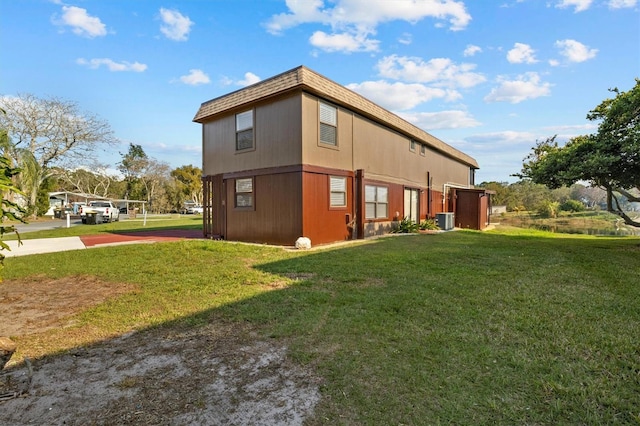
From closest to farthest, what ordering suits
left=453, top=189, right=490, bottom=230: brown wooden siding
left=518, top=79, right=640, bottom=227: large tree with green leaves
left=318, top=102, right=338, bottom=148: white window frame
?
left=518, top=79, right=640, bottom=227: large tree with green leaves → left=318, top=102, right=338, bottom=148: white window frame → left=453, top=189, right=490, bottom=230: brown wooden siding

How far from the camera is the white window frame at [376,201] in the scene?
12.0 meters

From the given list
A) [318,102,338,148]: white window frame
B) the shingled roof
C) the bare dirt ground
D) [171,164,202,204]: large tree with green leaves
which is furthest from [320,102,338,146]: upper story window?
[171,164,202,204]: large tree with green leaves

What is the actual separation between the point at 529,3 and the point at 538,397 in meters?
10.6

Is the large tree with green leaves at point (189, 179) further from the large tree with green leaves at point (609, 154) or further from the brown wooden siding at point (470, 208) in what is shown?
the large tree with green leaves at point (609, 154)

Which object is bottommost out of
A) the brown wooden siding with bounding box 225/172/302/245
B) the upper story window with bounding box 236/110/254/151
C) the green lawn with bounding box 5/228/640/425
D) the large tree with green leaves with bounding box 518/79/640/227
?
the green lawn with bounding box 5/228/640/425

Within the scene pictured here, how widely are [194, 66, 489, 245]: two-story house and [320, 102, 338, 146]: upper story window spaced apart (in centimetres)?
3

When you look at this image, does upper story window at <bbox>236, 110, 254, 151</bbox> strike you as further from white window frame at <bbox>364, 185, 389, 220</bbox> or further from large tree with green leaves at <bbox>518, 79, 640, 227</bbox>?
large tree with green leaves at <bbox>518, 79, 640, 227</bbox>

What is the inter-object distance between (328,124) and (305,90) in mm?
1402

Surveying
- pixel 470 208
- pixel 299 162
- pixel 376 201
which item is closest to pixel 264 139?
pixel 299 162

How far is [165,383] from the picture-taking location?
2369mm

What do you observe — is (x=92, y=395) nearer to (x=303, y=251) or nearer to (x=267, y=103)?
(x=303, y=251)

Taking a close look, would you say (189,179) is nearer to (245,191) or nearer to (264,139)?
(245,191)

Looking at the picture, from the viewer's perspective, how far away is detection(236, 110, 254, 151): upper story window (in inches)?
417

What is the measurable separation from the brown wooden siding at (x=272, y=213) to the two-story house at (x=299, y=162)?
30mm
